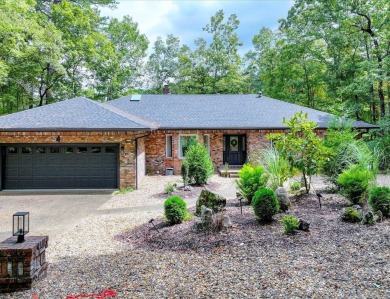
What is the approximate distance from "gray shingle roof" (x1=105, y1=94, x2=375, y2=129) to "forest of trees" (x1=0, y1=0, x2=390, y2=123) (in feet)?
8.88

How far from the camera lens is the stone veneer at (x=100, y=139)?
11.9 m

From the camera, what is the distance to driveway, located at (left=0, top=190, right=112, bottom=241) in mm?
7266

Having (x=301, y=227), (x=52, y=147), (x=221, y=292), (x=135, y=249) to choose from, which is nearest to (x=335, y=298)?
(x=221, y=292)

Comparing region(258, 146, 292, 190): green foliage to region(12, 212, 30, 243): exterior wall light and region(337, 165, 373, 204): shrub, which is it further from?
region(12, 212, 30, 243): exterior wall light

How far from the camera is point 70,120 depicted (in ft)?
39.8

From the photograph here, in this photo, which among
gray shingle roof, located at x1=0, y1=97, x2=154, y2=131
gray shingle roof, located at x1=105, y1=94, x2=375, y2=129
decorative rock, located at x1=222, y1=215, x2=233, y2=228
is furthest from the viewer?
gray shingle roof, located at x1=105, y1=94, x2=375, y2=129

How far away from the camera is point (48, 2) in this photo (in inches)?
899

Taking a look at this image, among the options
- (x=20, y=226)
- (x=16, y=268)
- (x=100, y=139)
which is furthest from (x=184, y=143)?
(x=16, y=268)

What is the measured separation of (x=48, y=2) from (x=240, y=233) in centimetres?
2416

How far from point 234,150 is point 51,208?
10900mm

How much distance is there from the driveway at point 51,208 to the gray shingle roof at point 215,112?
20.1 feet

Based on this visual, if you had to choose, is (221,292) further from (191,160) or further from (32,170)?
(32,170)

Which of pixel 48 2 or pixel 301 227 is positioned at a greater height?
pixel 48 2

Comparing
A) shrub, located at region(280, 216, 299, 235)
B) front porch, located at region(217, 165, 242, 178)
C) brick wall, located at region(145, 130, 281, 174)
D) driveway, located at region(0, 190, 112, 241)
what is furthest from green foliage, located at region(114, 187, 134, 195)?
shrub, located at region(280, 216, 299, 235)
